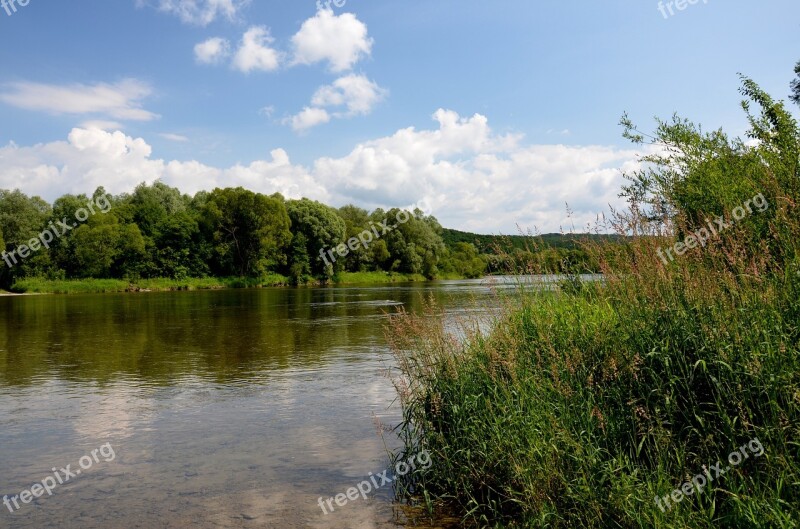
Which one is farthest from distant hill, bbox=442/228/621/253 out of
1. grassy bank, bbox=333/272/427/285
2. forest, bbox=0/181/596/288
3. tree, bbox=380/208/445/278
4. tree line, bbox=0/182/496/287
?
tree, bbox=380/208/445/278

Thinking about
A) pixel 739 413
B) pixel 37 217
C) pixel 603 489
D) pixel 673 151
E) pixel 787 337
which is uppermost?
pixel 37 217

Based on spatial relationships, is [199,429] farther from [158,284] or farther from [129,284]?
[158,284]

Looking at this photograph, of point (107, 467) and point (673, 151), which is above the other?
point (673, 151)

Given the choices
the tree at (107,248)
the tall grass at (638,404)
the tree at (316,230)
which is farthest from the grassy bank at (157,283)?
the tall grass at (638,404)

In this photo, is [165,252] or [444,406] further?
[165,252]

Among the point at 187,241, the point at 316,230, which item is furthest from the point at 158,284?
the point at 316,230

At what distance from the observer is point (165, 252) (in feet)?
255

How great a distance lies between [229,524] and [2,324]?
92.2ft

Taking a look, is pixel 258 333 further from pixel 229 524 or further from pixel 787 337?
pixel 787 337

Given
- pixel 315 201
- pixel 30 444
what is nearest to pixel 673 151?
pixel 30 444

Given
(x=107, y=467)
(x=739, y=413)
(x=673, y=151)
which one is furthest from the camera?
(x=673, y=151)

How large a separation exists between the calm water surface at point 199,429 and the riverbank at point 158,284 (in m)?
49.5

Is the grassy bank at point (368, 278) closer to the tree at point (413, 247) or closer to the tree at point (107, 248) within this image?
the tree at point (413, 247)

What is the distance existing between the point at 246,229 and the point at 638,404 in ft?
262
